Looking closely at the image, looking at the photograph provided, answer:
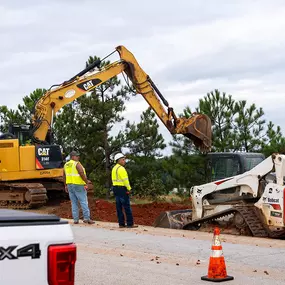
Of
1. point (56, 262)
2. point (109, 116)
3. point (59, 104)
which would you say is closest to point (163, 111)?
point (59, 104)

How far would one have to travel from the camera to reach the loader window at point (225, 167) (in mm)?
19922

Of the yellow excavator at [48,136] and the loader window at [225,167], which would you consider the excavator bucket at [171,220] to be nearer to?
the loader window at [225,167]

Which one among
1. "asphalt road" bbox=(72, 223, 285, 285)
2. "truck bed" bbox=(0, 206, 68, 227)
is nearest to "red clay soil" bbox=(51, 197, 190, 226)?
"asphalt road" bbox=(72, 223, 285, 285)

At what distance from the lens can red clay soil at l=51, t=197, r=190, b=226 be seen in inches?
752

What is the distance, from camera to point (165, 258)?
10.5 m

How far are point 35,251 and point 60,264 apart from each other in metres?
0.16

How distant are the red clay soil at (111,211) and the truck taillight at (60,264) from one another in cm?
1425

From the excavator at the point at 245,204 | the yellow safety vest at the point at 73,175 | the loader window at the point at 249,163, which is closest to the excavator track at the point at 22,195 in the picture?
the yellow safety vest at the point at 73,175

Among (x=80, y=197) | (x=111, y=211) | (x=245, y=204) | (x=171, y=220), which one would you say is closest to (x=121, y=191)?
(x=80, y=197)

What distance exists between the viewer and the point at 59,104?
2341cm

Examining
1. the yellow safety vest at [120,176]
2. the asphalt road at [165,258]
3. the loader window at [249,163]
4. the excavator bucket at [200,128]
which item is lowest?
the asphalt road at [165,258]

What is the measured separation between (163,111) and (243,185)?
9226 mm

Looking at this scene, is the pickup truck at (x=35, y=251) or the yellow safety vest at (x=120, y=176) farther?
the yellow safety vest at (x=120, y=176)

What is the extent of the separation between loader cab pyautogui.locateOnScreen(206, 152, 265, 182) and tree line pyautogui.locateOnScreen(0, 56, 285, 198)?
6.57 m
